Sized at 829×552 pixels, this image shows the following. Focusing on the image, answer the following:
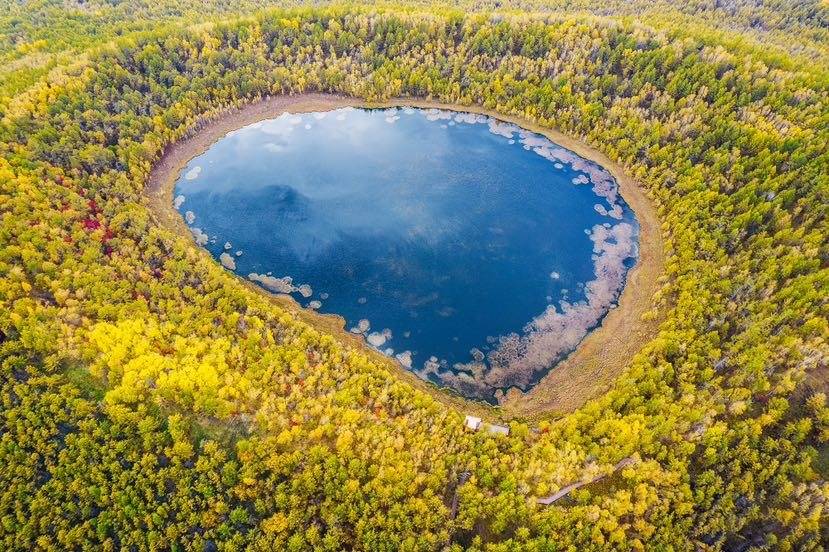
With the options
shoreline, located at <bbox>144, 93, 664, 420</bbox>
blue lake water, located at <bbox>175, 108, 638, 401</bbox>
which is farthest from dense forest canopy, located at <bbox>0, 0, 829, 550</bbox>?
blue lake water, located at <bbox>175, 108, 638, 401</bbox>

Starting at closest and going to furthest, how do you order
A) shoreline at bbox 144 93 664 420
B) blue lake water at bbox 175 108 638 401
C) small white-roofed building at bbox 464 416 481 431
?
1. small white-roofed building at bbox 464 416 481 431
2. shoreline at bbox 144 93 664 420
3. blue lake water at bbox 175 108 638 401

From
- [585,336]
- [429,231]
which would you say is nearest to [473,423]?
[585,336]

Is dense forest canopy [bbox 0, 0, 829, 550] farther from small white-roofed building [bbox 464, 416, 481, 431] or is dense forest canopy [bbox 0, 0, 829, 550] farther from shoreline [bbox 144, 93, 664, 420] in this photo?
small white-roofed building [bbox 464, 416, 481, 431]

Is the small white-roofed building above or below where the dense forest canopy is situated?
below

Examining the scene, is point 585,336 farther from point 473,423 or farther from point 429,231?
point 429,231

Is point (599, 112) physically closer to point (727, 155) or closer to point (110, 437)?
point (727, 155)

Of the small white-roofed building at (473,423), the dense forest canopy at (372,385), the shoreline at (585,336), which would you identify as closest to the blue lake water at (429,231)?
the shoreline at (585,336)

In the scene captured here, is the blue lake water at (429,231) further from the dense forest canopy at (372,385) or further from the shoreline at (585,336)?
the dense forest canopy at (372,385)
